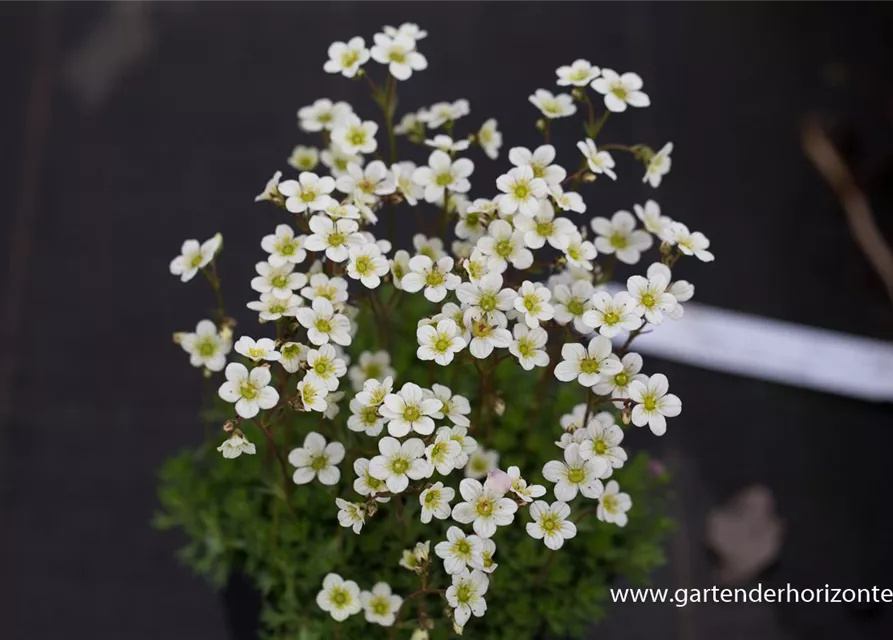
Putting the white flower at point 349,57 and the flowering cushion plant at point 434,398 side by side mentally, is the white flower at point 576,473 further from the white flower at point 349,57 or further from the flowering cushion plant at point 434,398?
the white flower at point 349,57

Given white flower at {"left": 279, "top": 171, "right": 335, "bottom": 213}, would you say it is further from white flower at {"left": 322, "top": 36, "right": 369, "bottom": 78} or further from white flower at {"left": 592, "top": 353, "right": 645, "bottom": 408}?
white flower at {"left": 592, "top": 353, "right": 645, "bottom": 408}

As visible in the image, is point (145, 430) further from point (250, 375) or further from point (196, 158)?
point (250, 375)

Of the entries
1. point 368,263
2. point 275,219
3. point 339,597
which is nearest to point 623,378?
point 368,263

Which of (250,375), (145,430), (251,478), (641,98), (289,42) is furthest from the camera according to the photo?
(289,42)

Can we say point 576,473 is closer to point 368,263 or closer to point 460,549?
point 460,549

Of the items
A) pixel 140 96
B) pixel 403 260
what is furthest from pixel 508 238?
pixel 140 96

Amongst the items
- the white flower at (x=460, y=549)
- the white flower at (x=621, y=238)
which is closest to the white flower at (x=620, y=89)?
the white flower at (x=621, y=238)

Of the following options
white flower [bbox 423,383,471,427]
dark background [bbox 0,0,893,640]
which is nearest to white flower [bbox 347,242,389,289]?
white flower [bbox 423,383,471,427]

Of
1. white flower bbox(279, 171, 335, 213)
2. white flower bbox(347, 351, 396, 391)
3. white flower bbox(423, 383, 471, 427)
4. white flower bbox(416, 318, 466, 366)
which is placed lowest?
white flower bbox(423, 383, 471, 427)
